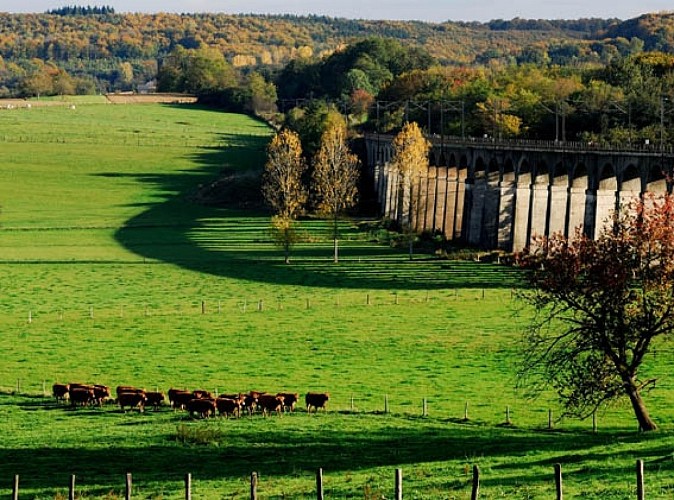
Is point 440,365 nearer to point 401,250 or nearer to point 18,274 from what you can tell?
point 18,274

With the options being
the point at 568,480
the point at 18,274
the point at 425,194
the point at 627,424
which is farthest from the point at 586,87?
the point at 568,480

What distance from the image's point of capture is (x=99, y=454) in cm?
4416

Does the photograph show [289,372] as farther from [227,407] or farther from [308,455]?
[308,455]

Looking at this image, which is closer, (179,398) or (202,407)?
(202,407)

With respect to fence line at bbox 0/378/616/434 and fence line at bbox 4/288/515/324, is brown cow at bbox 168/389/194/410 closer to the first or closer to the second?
fence line at bbox 0/378/616/434

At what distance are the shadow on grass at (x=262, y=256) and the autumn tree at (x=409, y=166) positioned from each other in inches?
265

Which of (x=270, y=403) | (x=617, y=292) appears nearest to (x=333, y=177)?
(x=270, y=403)

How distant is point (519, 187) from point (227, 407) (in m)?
80.6

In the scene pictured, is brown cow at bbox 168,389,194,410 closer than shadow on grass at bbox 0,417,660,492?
No

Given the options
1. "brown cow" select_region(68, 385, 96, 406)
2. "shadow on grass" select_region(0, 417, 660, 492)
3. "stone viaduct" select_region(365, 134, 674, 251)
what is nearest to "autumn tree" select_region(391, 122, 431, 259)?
"stone viaduct" select_region(365, 134, 674, 251)

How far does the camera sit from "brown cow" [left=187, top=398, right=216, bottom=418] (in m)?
51.7

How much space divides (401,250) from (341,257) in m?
8.80

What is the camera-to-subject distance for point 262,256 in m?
123

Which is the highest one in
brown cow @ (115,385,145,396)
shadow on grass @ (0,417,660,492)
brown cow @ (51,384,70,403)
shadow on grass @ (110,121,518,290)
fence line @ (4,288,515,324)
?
shadow on grass @ (0,417,660,492)
